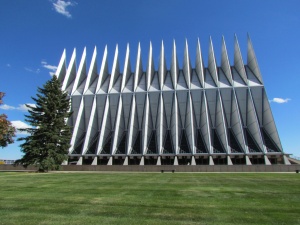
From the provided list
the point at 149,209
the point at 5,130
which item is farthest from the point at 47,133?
the point at 149,209

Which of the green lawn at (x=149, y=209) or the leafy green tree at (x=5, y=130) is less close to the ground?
the leafy green tree at (x=5, y=130)

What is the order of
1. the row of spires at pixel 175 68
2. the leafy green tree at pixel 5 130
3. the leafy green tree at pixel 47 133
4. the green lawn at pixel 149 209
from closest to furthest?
the green lawn at pixel 149 209
the leafy green tree at pixel 5 130
the leafy green tree at pixel 47 133
the row of spires at pixel 175 68

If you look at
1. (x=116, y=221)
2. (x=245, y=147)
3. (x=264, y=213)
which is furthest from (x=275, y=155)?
(x=116, y=221)

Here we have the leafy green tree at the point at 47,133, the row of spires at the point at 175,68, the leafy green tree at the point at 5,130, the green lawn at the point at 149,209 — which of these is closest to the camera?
the green lawn at the point at 149,209

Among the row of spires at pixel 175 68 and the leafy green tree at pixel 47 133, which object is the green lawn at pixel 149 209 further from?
the row of spires at pixel 175 68

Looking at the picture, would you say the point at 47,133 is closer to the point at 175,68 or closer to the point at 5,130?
the point at 5,130

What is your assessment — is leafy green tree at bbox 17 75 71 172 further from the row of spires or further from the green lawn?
the green lawn

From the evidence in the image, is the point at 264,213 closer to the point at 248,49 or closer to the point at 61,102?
the point at 61,102

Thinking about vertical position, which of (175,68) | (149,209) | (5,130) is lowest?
(149,209)

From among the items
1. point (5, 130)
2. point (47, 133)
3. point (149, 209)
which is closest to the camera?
point (149, 209)

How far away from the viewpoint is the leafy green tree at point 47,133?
2934cm

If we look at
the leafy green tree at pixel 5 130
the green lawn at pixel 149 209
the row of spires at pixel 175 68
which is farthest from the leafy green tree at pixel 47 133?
the green lawn at pixel 149 209

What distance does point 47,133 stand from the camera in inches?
1180

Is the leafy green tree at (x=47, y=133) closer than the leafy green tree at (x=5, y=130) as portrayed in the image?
No
